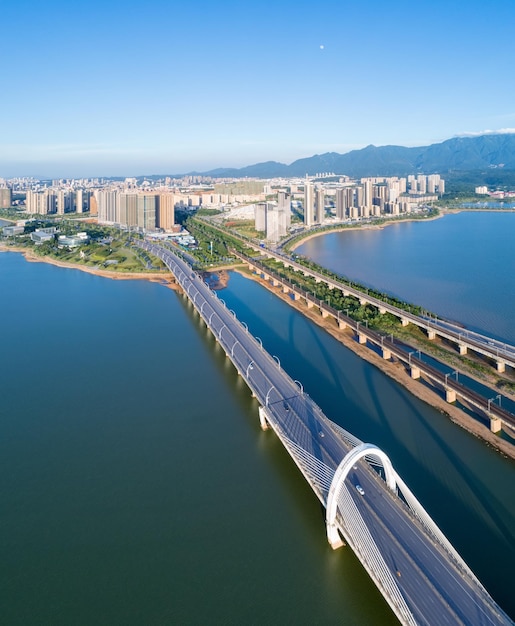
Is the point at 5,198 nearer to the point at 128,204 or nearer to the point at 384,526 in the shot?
the point at 128,204

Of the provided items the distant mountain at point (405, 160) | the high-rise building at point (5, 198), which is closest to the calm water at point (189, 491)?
the high-rise building at point (5, 198)

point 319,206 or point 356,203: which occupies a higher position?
point 356,203

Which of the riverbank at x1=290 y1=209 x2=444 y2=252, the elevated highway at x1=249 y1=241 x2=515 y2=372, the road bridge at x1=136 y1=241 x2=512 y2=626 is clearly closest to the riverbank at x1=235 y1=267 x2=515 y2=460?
the elevated highway at x1=249 y1=241 x2=515 y2=372

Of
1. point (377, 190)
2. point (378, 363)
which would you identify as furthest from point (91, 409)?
point (377, 190)

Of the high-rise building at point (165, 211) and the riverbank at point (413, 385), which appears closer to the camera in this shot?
the riverbank at point (413, 385)

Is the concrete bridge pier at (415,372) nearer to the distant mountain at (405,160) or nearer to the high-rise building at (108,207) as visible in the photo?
the high-rise building at (108,207)

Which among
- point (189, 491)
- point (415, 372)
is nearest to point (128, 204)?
point (415, 372)
